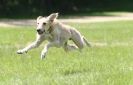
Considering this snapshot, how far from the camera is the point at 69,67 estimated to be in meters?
11.5

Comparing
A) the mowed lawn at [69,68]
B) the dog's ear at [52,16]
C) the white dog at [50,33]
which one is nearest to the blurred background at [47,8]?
the mowed lawn at [69,68]

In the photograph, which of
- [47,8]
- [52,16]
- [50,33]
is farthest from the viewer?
[47,8]

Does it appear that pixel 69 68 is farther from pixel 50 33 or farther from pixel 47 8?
pixel 47 8

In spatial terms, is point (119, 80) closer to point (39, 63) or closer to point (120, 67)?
point (120, 67)

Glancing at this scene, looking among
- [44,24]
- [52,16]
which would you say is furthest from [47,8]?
[44,24]

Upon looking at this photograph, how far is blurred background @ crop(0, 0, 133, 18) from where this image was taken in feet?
142

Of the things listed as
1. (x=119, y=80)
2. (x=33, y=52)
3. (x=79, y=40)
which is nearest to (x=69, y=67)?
(x=79, y=40)

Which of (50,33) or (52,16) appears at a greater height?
(52,16)

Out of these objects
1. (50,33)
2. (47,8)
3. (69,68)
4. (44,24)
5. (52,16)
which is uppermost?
(47,8)

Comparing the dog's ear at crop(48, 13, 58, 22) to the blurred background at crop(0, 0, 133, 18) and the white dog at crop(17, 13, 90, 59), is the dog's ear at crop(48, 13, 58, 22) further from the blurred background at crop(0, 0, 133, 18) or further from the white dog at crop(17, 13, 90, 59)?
the blurred background at crop(0, 0, 133, 18)

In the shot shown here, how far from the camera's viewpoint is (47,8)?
45.3 m

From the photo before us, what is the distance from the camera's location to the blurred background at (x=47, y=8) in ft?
142

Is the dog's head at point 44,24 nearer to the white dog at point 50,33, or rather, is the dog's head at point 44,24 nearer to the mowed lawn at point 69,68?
the white dog at point 50,33

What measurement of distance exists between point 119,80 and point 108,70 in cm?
167
